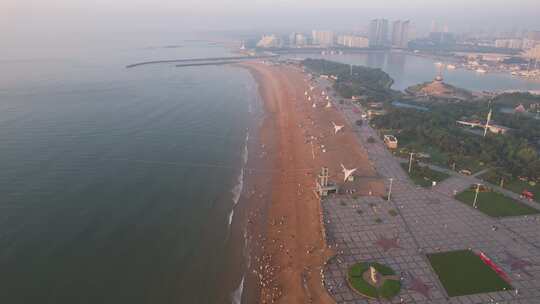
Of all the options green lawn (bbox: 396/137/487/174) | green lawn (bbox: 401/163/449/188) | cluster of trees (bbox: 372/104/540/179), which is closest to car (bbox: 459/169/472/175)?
green lawn (bbox: 396/137/487/174)

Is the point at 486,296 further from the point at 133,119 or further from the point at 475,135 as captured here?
the point at 133,119

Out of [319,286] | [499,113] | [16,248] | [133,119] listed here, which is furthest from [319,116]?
[16,248]

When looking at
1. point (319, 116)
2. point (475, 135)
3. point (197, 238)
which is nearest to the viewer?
point (197, 238)

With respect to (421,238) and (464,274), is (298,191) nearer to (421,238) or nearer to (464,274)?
(421,238)

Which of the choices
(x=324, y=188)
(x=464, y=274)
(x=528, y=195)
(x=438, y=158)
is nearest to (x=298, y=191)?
(x=324, y=188)

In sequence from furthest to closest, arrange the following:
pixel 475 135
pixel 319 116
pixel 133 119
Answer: pixel 319 116, pixel 133 119, pixel 475 135

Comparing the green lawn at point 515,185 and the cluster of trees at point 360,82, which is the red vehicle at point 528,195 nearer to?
the green lawn at point 515,185
